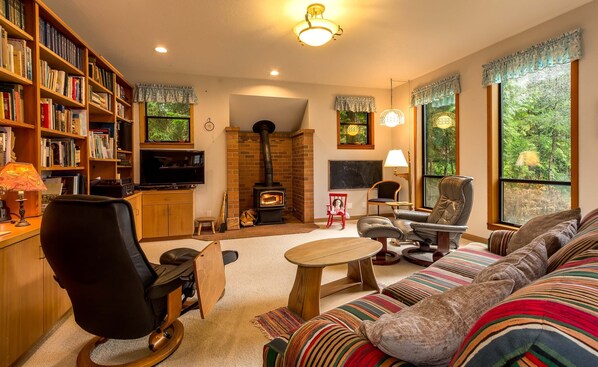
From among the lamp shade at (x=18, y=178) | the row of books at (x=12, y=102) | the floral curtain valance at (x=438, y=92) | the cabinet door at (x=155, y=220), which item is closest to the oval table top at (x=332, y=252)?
the lamp shade at (x=18, y=178)

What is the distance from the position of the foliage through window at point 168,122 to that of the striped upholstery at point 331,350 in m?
5.08

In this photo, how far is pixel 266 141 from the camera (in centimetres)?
629

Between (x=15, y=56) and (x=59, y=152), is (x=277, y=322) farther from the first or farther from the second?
(x=15, y=56)

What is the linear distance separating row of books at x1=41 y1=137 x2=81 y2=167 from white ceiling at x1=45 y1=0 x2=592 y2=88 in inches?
55.5

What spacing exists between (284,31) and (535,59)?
3.04 m

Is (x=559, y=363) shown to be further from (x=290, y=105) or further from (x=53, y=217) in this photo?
(x=290, y=105)

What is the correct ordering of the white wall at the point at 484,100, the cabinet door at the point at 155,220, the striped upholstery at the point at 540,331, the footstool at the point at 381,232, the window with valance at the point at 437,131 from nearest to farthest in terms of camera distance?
the striped upholstery at the point at 540,331 → the white wall at the point at 484,100 → the footstool at the point at 381,232 → the cabinet door at the point at 155,220 → the window with valance at the point at 437,131

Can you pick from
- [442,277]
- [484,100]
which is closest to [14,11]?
[442,277]

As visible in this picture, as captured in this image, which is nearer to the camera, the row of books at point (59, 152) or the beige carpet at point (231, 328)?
the beige carpet at point (231, 328)

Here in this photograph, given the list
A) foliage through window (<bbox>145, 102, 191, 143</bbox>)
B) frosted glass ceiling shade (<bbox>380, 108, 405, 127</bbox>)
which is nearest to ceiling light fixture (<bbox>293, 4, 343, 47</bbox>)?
frosted glass ceiling shade (<bbox>380, 108, 405, 127</bbox>)

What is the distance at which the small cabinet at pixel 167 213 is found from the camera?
471cm

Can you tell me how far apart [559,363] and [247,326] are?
205 cm

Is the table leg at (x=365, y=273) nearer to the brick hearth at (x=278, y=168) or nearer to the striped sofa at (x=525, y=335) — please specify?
the striped sofa at (x=525, y=335)

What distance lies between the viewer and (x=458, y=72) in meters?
4.79
